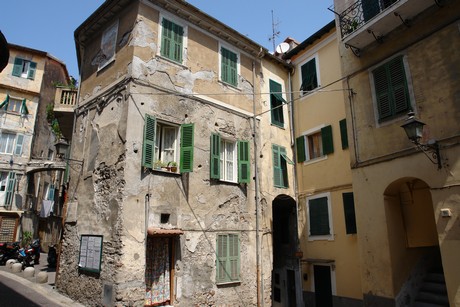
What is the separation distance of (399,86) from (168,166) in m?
6.93

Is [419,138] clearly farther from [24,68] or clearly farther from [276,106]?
[24,68]

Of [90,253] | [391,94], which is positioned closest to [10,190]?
[90,253]

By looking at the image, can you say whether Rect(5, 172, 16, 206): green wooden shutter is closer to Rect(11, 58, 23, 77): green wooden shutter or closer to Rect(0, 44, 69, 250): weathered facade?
Rect(0, 44, 69, 250): weathered facade

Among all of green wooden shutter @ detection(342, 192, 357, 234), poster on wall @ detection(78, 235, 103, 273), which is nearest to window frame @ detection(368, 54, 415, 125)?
green wooden shutter @ detection(342, 192, 357, 234)

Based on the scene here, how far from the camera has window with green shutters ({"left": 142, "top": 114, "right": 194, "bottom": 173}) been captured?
9930 mm

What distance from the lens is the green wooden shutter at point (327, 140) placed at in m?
13.0

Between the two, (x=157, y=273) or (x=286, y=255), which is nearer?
(x=157, y=273)

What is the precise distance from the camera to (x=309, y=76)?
14523 millimetres

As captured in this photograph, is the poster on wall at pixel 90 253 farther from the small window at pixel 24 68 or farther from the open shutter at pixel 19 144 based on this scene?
the small window at pixel 24 68

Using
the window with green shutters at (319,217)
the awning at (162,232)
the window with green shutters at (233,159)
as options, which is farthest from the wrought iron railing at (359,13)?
the awning at (162,232)

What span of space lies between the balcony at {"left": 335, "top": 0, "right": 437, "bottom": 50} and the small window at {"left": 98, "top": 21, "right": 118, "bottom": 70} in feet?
24.2

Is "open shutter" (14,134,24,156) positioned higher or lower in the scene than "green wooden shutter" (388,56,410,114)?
higher

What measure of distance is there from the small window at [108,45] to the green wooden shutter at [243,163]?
5325 mm

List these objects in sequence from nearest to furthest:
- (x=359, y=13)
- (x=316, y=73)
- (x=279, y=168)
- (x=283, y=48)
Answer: (x=359, y=13), (x=279, y=168), (x=316, y=73), (x=283, y=48)
